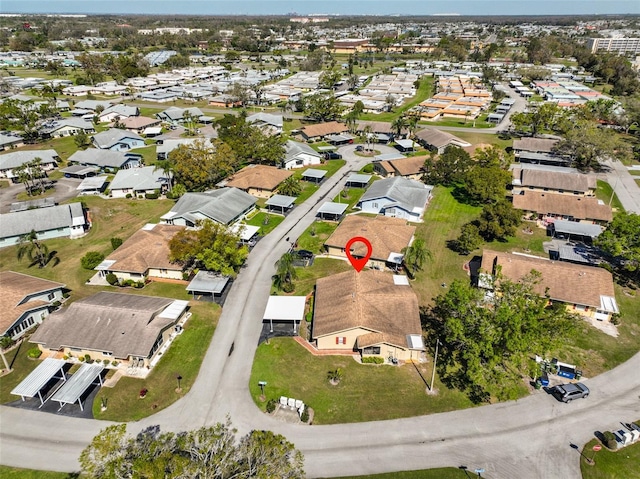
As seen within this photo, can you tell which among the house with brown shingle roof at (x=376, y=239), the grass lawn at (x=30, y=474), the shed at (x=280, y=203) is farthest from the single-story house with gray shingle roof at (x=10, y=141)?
the grass lawn at (x=30, y=474)

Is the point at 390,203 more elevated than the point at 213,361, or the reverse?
the point at 390,203

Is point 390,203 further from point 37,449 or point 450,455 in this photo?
point 37,449

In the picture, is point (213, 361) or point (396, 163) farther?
point (396, 163)

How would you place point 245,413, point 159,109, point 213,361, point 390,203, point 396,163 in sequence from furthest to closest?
point 159,109
point 396,163
point 390,203
point 213,361
point 245,413

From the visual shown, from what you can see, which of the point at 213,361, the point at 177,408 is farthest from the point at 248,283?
the point at 177,408

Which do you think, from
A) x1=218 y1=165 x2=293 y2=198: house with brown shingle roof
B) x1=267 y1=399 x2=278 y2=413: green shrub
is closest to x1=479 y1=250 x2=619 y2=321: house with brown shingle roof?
x1=267 y1=399 x2=278 y2=413: green shrub

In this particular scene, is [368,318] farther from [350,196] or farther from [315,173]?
[315,173]
